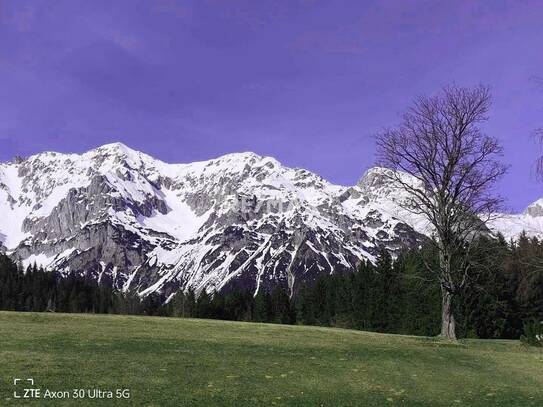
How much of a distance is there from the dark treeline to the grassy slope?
8978 mm

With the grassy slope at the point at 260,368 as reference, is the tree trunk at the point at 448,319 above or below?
above

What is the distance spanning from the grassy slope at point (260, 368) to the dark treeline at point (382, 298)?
8978 mm

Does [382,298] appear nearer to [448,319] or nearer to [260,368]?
[448,319]

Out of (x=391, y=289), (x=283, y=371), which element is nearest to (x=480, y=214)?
(x=283, y=371)

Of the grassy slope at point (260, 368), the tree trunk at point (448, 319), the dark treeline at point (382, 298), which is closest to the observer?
the grassy slope at point (260, 368)

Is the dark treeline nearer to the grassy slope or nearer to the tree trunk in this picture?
the tree trunk

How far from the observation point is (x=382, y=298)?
9444cm

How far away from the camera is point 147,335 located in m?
28.2

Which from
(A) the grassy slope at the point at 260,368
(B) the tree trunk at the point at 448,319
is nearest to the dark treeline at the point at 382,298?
(B) the tree trunk at the point at 448,319

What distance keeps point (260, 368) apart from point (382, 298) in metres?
77.0

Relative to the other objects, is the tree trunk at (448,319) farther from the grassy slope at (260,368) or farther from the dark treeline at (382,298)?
the grassy slope at (260,368)

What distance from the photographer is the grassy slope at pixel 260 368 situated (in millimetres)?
16656

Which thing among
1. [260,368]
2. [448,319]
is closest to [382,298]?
[448,319]

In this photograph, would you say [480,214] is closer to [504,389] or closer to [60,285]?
[504,389]
